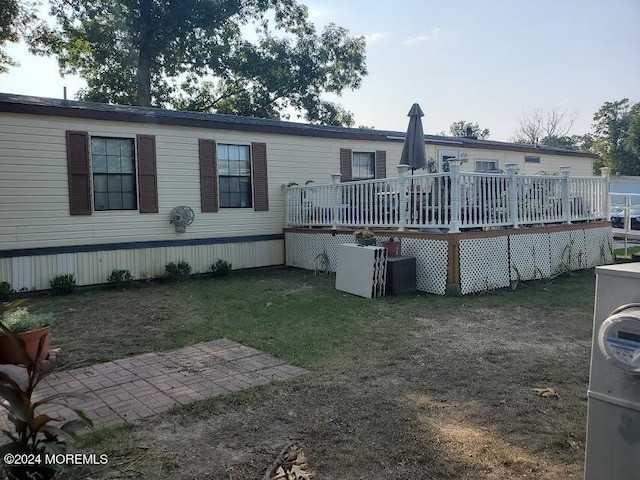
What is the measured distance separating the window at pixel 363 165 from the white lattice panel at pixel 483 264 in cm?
465

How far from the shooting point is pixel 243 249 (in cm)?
973

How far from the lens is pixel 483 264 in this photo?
6.92m

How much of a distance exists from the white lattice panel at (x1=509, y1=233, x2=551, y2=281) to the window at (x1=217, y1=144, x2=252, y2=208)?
17.0 feet

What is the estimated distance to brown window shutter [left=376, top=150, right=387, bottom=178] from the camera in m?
11.4

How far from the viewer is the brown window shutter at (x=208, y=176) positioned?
913cm

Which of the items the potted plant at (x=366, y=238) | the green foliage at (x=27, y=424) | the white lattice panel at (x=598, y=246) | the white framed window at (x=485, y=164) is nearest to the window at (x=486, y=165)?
the white framed window at (x=485, y=164)

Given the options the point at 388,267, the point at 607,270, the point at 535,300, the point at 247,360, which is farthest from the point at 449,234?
the point at 607,270

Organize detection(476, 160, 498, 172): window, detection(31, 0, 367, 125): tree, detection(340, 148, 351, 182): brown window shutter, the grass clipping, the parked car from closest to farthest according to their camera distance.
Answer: the grass clipping
detection(340, 148, 351, 182): brown window shutter
detection(476, 160, 498, 172): window
the parked car
detection(31, 0, 367, 125): tree

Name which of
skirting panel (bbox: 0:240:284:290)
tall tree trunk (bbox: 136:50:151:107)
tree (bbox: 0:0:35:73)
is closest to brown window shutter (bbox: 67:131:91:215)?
skirting panel (bbox: 0:240:284:290)

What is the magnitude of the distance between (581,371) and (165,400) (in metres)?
3.05

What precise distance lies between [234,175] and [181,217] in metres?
1.49

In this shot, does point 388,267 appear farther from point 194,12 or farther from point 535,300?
point 194,12

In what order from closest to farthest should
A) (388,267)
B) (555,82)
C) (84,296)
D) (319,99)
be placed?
(388,267) < (84,296) < (555,82) < (319,99)

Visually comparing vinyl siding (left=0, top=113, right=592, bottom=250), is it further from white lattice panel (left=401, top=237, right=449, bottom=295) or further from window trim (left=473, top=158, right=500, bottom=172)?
white lattice panel (left=401, top=237, right=449, bottom=295)
